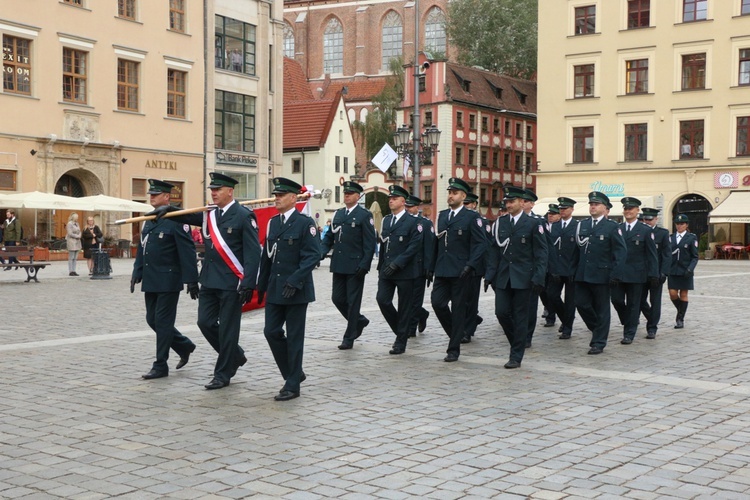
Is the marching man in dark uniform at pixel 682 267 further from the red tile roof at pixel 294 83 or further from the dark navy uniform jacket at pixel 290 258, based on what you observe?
the red tile roof at pixel 294 83

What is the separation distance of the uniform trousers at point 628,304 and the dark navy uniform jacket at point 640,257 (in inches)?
5.7

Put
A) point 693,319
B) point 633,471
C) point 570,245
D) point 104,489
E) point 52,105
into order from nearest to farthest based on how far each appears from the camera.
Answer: point 104,489
point 633,471
point 570,245
point 693,319
point 52,105

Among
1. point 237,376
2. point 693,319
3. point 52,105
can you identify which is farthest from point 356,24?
point 237,376

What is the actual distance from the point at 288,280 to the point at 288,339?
0.54 metres

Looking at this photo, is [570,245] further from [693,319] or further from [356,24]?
[356,24]

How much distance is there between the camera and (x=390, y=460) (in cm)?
662

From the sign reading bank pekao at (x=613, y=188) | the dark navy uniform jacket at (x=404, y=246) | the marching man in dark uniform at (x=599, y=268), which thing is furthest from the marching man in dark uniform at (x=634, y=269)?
the sign reading bank pekao at (x=613, y=188)

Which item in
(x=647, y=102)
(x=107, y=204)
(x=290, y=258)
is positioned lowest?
(x=290, y=258)

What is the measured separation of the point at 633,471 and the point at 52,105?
1440 inches

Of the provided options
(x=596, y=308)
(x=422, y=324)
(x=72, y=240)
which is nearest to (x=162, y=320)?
(x=422, y=324)

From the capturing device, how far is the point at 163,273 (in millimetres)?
10008

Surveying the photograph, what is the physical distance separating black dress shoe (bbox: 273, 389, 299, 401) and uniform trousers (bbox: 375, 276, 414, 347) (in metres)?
3.39

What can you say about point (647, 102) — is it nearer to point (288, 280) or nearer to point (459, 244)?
point (459, 244)

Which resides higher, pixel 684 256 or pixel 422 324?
pixel 684 256
